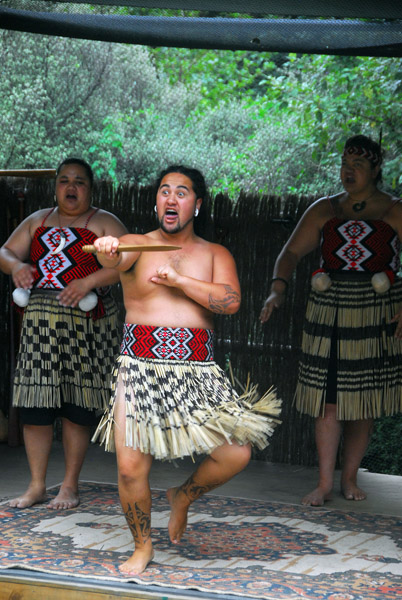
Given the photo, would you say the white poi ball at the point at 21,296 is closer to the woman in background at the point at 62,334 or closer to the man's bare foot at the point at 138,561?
the woman in background at the point at 62,334

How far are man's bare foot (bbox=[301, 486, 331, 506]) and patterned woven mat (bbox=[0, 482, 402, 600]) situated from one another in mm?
78

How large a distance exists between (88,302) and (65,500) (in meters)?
0.94

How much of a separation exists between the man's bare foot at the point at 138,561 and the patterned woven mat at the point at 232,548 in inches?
1.3

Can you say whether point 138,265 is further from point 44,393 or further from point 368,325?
point 368,325

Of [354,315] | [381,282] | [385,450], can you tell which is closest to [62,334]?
[354,315]

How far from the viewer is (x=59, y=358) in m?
4.41

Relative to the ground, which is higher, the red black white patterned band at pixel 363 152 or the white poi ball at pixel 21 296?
the red black white patterned band at pixel 363 152

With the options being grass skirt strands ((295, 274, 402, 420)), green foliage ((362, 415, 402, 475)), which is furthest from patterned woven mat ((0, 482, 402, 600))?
green foliage ((362, 415, 402, 475))

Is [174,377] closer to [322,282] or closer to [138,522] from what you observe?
[138,522]

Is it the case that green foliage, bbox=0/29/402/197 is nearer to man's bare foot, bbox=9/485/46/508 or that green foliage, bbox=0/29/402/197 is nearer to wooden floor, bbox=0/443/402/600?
wooden floor, bbox=0/443/402/600

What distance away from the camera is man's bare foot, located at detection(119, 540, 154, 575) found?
3.37 meters

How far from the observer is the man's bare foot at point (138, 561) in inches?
133

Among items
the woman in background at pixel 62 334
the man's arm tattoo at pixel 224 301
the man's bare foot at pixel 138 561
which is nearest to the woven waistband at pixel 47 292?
the woman in background at pixel 62 334

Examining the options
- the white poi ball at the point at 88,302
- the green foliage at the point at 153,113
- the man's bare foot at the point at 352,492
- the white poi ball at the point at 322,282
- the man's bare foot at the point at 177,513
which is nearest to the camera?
the man's bare foot at the point at 177,513
